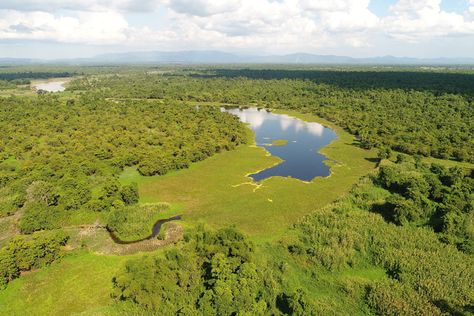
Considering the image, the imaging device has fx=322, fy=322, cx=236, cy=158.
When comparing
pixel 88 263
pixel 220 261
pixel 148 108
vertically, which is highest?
pixel 148 108

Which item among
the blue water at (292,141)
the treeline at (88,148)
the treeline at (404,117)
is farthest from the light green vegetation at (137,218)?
the treeline at (404,117)

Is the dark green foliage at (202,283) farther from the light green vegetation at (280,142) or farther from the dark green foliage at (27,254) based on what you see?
the light green vegetation at (280,142)

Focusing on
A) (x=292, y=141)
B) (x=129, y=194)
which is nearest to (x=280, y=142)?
(x=292, y=141)

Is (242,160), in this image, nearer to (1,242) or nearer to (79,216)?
(79,216)

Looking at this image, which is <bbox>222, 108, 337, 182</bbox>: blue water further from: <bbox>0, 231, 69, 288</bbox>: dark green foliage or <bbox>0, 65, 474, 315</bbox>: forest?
<bbox>0, 231, 69, 288</bbox>: dark green foliage

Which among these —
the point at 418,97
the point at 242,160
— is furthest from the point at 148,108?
the point at 418,97

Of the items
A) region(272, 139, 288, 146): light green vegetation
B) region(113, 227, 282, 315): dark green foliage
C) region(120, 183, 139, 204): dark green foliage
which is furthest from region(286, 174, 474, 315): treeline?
region(272, 139, 288, 146): light green vegetation
